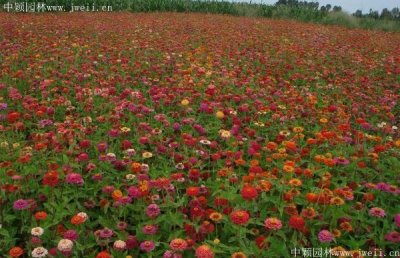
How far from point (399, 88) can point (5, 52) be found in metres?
6.24

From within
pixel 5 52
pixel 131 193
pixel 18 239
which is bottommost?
pixel 18 239

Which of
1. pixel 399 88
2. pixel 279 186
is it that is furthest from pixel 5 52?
pixel 399 88

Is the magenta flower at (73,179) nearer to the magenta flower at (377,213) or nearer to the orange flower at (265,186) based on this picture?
the orange flower at (265,186)

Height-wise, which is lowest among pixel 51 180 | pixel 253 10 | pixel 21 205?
pixel 21 205

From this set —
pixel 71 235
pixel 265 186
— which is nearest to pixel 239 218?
pixel 265 186

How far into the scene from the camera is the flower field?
8.80ft

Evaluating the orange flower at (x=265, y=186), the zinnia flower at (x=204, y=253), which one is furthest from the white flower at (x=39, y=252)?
the orange flower at (x=265, y=186)

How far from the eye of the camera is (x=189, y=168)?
3539 millimetres

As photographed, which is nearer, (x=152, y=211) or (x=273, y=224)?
(x=273, y=224)

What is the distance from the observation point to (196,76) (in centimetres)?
636

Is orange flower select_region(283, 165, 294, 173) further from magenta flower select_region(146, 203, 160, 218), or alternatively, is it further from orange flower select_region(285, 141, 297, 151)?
magenta flower select_region(146, 203, 160, 218)

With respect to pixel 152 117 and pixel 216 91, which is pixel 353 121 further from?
pixel 152 117

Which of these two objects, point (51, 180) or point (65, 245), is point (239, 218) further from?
point (51, 180)

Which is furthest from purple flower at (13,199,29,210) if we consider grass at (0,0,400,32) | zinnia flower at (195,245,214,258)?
grass at (0,0,400,32)
